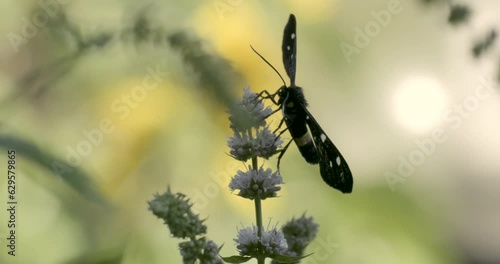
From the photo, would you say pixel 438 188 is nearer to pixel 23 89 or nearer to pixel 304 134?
pixel 304 134

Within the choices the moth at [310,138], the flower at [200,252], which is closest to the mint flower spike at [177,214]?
the flower at [200,252]

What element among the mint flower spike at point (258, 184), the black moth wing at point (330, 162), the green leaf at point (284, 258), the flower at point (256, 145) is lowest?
the green leaf at point (284, 258)

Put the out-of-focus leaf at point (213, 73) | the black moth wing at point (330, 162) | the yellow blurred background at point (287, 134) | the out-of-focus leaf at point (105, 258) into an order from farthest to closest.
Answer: the yellow blurred background at point (287, 134), the black moth wing at point (330, 162), the out-of-focus leaf at point (105, 258), the out-of-focus leaf at point (213, 73)

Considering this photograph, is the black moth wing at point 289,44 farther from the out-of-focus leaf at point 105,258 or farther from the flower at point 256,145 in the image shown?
the out-of-focus leaf at point 105,258

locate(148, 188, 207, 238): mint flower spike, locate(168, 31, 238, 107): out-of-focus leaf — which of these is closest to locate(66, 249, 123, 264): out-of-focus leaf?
locate(148, 188, 207, 238): mint flower spike

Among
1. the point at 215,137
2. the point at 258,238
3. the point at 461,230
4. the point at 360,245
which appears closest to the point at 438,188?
the point at 461,230

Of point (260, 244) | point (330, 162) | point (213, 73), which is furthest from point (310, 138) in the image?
point (213, 73)

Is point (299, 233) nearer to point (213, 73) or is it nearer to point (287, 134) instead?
point (213, 73)
